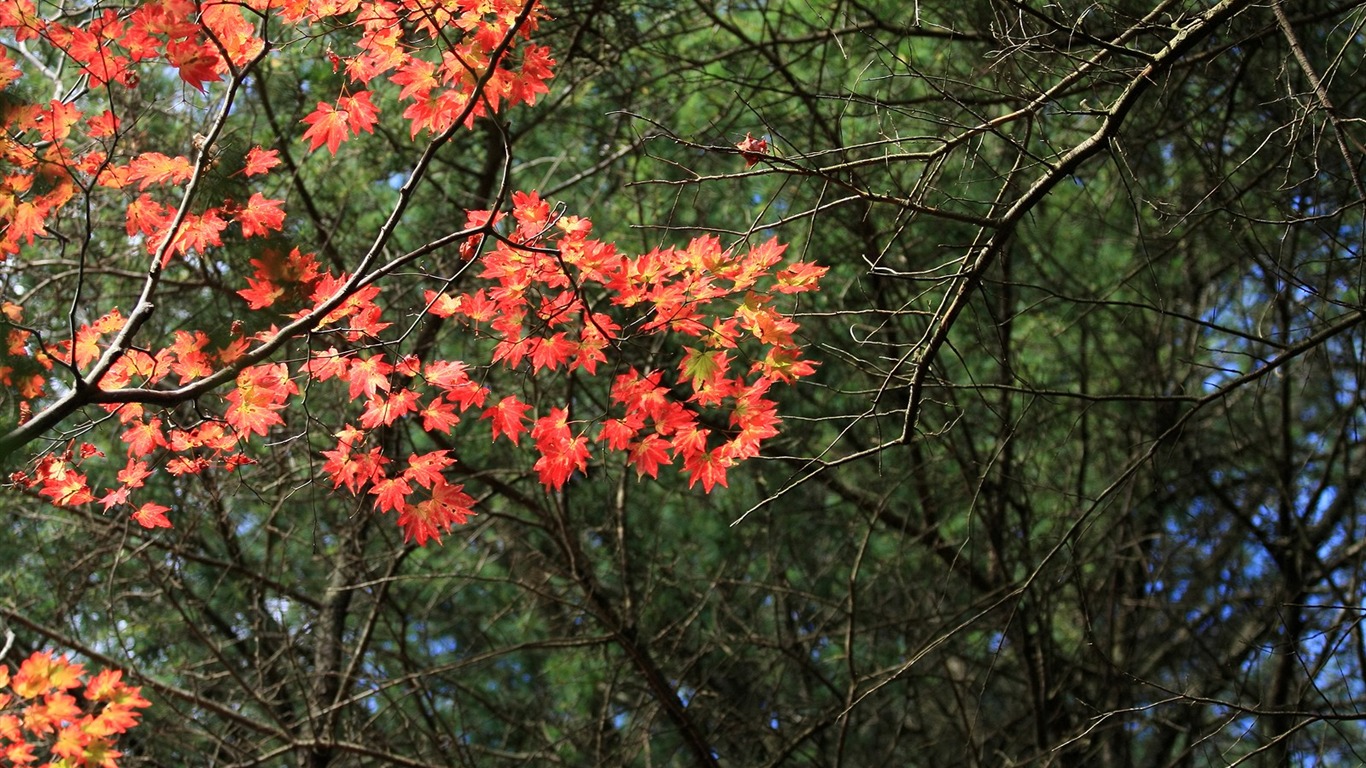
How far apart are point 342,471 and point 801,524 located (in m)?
3.23

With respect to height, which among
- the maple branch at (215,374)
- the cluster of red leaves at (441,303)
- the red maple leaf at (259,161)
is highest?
the red maple leaf at (259,161)

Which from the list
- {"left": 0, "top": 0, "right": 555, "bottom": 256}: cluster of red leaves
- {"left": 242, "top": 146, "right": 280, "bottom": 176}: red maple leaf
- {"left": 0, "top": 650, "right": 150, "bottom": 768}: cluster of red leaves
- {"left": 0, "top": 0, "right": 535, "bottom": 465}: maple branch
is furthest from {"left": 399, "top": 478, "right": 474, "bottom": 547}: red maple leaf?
{"left": 0, "top": 650, "right": 150, "bottom": 768}: cluster of red leaves

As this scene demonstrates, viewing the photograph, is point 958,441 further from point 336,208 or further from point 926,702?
point 336,208

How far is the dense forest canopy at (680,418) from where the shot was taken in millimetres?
3053

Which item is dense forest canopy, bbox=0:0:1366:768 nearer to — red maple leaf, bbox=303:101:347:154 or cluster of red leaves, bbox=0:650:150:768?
red maple leaf, bbox=303:101:347:154

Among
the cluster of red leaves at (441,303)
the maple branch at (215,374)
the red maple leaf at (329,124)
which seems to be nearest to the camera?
the maple branch at (215,374)

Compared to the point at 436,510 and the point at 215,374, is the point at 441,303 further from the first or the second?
the point at 215,374

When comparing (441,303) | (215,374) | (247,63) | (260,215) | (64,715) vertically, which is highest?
(260,215)

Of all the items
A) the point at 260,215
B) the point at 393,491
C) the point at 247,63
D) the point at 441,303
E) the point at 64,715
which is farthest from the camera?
the point at 64,715

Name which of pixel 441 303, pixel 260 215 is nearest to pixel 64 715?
pixel 260 215

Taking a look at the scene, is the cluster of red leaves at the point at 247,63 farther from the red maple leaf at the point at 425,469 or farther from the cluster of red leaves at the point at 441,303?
the red maple leaf at the point at 425,469

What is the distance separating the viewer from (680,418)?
8.83 feet

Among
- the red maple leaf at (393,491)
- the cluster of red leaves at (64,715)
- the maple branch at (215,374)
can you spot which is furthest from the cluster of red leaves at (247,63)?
the cluster of red leaves at (64,715)

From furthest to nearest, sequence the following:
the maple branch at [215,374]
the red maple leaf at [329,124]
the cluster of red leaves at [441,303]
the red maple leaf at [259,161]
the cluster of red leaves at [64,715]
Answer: the cluster of red leaves at [64,715] < the red maple leaf at [259,161] < the red maple leaf at [329,124] < the cluster of red leaves at [441,303] < the maple branch at [215,374]
